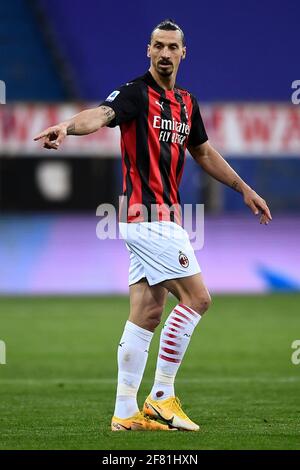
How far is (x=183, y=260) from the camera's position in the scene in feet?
21.6

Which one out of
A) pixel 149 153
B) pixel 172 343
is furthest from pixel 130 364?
pixel 149 153

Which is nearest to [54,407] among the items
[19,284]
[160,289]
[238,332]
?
[160,289]

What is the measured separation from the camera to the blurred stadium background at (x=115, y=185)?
12828 mm

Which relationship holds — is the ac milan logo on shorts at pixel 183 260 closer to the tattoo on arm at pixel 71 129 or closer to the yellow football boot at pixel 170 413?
the yellow football boot at pixel 170 413

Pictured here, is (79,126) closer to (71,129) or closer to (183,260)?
(71,129)

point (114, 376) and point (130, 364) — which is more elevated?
point (130, 364)

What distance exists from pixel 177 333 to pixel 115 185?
14563 millimetres

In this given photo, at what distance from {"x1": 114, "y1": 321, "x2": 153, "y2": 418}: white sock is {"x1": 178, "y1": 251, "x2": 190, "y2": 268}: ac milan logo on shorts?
1.57ft

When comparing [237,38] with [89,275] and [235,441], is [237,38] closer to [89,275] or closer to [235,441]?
[89,275]

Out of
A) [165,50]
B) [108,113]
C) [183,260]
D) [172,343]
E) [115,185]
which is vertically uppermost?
[165,50]

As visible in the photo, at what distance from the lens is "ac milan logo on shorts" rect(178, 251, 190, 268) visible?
6.59 metres

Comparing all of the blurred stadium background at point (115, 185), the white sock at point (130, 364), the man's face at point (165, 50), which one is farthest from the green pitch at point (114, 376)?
the man's face at point (165, 50)

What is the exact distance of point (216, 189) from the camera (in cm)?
2145

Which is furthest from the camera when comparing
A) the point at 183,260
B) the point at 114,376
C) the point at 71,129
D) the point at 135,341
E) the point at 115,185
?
the point at 115,185
